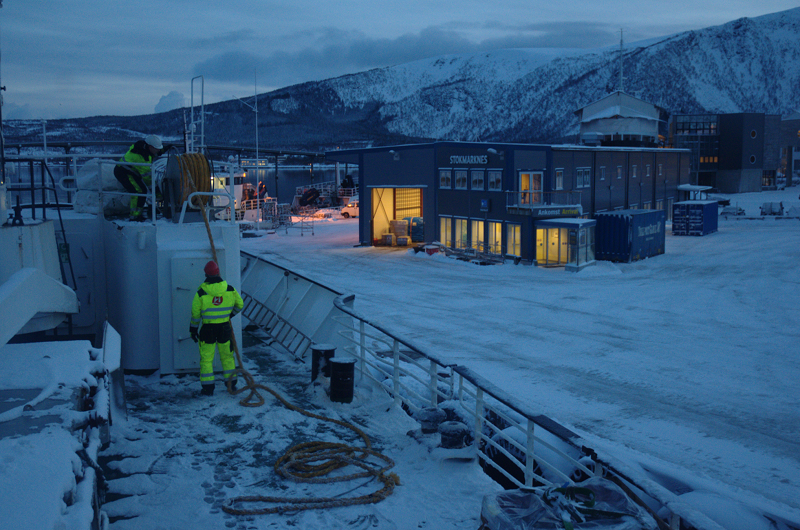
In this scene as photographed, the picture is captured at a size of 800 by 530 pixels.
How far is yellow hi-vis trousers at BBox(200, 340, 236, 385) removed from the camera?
8.27 metres

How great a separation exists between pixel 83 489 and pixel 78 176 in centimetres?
913

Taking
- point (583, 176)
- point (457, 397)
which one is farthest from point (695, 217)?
point (457, 397)

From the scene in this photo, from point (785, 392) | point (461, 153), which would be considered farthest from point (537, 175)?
point (785, 392)

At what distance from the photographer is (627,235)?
28.3 m

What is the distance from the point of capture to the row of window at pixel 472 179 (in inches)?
1169

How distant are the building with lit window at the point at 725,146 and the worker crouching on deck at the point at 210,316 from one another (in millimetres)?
74597

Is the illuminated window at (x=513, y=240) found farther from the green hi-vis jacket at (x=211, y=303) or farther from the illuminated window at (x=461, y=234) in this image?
the green hi-vis jacket at (x=211, y=303)

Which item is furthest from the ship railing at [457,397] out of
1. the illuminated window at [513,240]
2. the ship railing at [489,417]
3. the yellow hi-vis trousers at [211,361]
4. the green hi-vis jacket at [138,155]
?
the illuminated window at [513,240]

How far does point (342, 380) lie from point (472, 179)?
23.4 meters

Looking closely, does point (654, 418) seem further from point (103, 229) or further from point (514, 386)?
point (103, 229)

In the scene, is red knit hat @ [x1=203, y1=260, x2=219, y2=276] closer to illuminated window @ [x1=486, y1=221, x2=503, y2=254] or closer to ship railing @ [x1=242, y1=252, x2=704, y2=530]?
ship railing @ [x1=242, y1=252, x2=704, y2=530]

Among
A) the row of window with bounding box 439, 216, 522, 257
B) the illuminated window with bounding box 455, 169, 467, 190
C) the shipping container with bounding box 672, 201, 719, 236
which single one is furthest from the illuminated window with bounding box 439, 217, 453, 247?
the shipping container with bounding box 672, 201, 719, 236

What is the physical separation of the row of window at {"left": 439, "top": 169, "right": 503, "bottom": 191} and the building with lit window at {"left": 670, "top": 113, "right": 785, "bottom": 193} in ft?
170

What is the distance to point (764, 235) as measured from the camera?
36156mm
